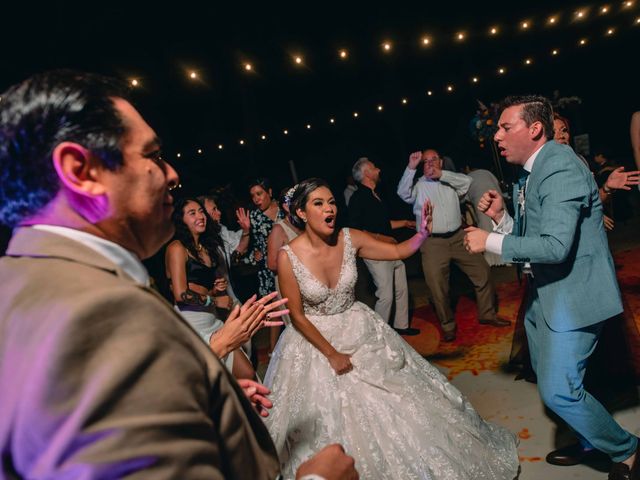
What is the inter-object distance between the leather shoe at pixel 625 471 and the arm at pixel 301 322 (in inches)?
59.5

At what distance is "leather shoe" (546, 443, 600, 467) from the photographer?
2.27 m

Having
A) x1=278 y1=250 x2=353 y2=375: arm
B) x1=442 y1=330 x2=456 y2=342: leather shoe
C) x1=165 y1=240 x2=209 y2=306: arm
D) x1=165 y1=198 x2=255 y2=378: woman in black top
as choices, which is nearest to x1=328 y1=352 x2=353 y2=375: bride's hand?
x1=278 y1=250 x2=353 y2=375: arm

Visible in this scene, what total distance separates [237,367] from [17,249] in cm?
207

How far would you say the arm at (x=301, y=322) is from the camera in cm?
242

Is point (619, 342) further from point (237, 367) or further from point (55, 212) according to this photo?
point (55, 212)

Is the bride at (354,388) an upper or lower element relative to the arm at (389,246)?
lower

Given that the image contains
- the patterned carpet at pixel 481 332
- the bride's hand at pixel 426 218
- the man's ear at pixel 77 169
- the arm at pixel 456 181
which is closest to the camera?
the man's ear at pixel 77 169

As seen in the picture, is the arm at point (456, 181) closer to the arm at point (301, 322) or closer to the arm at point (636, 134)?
the arm at point (636, 134)

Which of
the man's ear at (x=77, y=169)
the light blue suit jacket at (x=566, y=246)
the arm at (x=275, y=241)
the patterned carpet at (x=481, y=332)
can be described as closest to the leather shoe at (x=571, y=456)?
the light blue suit jacket at (x=566, y=246)

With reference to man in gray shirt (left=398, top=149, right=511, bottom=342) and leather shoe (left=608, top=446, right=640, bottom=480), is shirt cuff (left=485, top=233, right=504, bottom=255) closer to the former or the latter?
leather shoe (left=608, top=446, right=640, bottom=480)

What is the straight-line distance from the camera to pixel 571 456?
89.4 inches

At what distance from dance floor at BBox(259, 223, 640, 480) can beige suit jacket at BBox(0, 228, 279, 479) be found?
2.52 meters

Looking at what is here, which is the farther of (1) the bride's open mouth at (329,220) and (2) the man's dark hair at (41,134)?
(1) the bride's open mouth at (329,220)

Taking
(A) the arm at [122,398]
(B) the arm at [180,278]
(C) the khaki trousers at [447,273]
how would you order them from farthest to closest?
(C) the khaki trousers at [447,273]
(B) the arm at [180,278]
(A) the arm at [122,398]
